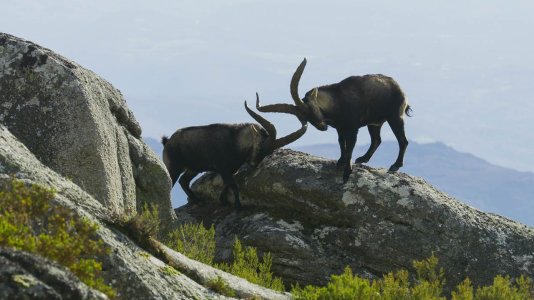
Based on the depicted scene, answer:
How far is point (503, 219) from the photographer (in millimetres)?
18953

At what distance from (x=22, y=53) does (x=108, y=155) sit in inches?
71.9

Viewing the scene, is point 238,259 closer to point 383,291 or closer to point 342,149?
point 383,291

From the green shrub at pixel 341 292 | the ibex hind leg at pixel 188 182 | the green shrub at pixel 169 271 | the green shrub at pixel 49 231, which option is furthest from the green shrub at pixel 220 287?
the ibex hind leg at pixel 188 182

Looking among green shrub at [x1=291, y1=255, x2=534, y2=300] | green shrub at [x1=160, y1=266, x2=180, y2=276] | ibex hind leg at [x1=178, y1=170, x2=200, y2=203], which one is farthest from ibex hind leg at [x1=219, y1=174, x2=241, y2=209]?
green shrub at [x1=160, y1=266, x2=180, y2=276]

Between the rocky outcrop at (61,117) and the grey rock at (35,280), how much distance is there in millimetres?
5840

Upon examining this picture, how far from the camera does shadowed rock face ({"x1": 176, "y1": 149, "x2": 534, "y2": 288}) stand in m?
17.4

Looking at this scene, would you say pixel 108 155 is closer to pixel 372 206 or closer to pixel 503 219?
pixel 372 206

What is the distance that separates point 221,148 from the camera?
20.7 meters

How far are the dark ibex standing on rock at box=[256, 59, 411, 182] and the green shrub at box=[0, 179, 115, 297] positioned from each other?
12.9 meters

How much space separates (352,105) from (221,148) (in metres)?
3.03

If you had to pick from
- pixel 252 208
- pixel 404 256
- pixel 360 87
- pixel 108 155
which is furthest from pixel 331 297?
pixel 360 87

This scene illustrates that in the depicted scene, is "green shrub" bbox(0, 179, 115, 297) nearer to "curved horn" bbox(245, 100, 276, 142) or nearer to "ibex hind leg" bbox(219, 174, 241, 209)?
"ibex hind leg" bbox(219, 174, 241, 209)

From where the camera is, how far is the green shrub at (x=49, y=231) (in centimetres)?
631

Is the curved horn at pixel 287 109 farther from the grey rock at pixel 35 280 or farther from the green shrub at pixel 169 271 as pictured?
the grey rock at pixel 35 280
